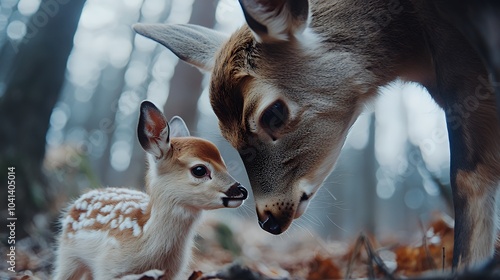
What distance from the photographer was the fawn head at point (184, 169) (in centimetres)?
174

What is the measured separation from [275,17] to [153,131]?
1.74 feet

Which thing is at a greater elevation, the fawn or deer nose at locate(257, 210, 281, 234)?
the fawn

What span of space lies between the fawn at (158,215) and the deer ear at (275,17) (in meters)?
0.41

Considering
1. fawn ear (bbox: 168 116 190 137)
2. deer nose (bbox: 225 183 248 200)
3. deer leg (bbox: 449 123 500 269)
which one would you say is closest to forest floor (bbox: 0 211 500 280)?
deer leg (bbox: 449 123 500 269)

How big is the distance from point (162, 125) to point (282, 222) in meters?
0.49

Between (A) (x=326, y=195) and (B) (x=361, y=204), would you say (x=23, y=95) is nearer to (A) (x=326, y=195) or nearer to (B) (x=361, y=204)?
(A) (x=326, y=195)

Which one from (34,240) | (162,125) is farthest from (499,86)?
(34,240)

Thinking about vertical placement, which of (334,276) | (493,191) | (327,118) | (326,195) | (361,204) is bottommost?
(361,204)

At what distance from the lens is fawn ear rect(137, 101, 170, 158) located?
1.74m

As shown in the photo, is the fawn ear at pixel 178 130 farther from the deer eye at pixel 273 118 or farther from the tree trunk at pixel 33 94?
the tree trunk at pixel 33 94

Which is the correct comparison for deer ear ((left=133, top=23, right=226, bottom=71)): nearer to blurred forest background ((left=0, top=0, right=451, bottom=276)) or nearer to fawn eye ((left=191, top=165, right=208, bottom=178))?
blurred forest background ((left=0, top=0, right=451, bottom=276))

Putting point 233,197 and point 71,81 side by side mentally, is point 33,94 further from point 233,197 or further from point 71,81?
point 233,197

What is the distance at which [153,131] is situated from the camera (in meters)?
1.78

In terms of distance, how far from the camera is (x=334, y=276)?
2676 mm
